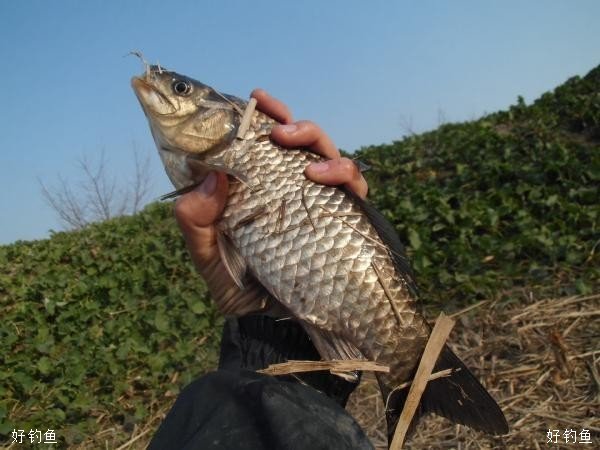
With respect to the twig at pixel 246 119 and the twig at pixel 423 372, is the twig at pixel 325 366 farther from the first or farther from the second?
the twig at pixel 246 119

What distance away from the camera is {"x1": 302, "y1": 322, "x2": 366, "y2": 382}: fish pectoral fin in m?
1.95

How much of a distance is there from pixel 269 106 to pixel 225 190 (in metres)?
0.48

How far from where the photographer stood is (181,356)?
15.2 feet

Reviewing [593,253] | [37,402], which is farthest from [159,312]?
[593,253]

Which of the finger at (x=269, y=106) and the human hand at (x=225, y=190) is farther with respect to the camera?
the finger at (x=269, y=106)

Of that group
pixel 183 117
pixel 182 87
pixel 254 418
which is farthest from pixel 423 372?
pixel 182 87

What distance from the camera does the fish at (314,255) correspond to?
1.89m

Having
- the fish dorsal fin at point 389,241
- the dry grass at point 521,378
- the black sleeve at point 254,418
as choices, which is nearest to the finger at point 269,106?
the fish dorsal fin at point 389,241

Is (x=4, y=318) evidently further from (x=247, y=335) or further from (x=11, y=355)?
(x=247, y=335)

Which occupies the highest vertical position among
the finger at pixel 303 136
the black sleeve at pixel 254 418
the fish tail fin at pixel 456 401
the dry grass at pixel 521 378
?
the finger at pixel 303 136

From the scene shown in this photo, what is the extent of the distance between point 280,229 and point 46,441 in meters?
3.07

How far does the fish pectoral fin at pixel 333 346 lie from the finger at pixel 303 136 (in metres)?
0.72

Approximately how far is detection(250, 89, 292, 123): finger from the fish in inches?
3.7

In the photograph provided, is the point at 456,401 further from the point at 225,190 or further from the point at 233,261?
the point at 225,190
